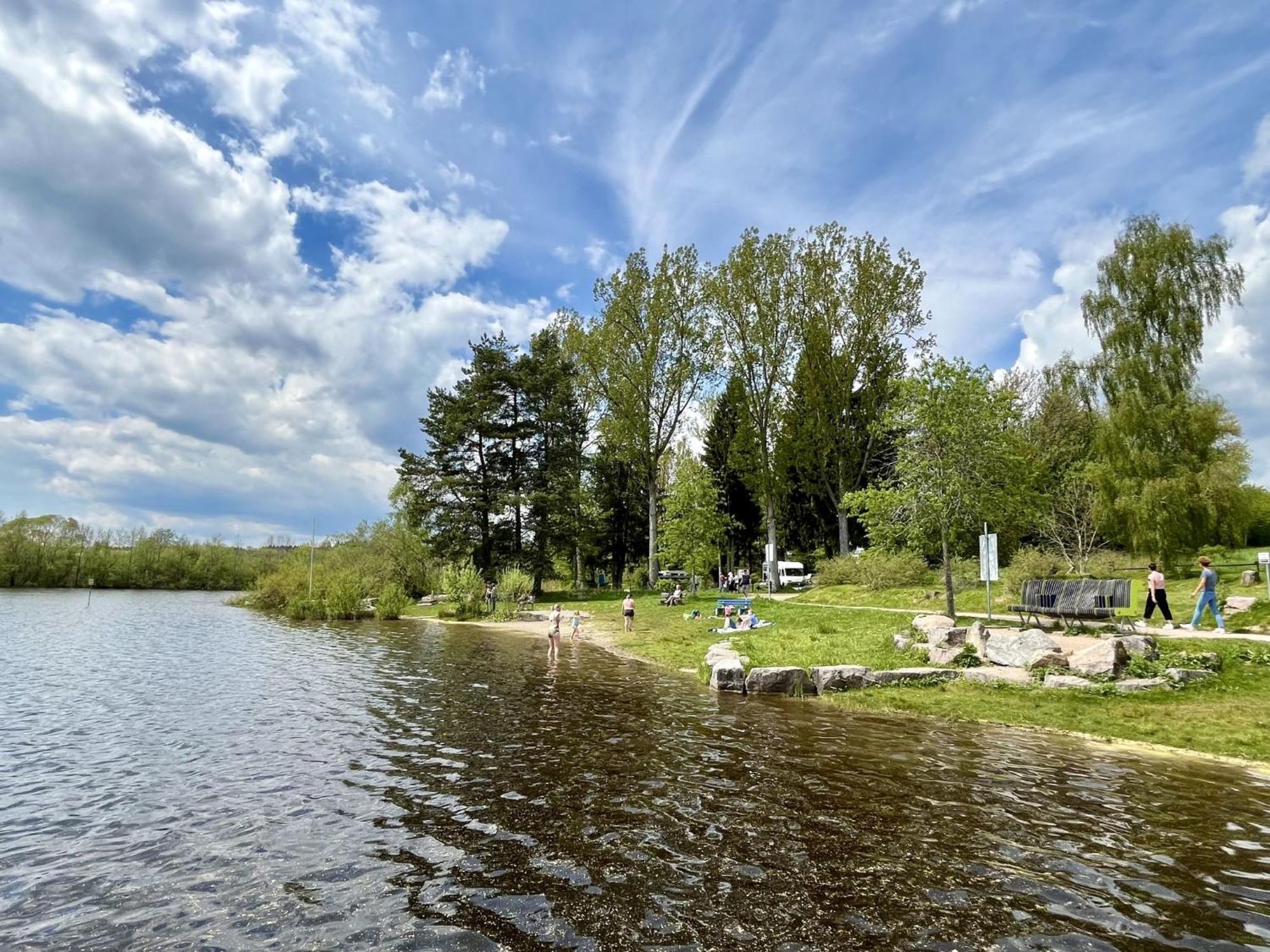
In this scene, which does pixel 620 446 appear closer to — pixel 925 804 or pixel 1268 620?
pixel 1268 620

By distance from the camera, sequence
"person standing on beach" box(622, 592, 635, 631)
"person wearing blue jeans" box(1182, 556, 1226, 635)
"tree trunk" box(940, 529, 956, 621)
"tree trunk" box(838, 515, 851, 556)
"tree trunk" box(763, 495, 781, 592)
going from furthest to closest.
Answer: "tree trunk" box(838, 515, 851, 556), "tree trunk" box(763, 495, 781, 592), "person standing on beach" box(622, 592, 635, 631), "tree trunk" box(940, 529, 956, 621), "person wearing blue jeans" box(1182, 556, 1226, 635)

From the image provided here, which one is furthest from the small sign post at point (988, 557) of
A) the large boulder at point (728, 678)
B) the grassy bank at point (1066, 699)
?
the large boulder at point (728, 678)

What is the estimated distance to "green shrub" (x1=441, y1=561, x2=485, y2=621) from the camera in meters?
40.1

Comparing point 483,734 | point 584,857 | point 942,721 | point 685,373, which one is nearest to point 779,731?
point 942,721

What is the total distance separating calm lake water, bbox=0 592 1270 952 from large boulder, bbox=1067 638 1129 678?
4.14 meters

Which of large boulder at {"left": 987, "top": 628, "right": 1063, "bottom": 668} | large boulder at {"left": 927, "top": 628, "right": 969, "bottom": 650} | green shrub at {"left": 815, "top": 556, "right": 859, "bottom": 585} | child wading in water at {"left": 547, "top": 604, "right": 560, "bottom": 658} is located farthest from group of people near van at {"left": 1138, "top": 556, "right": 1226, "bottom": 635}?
child wading in water at {"left": 547, "top": 604, "right": 560, "bottom": 658}

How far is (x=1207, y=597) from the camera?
696 inches

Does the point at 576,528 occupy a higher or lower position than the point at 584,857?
higher

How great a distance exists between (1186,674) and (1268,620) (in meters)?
7.14

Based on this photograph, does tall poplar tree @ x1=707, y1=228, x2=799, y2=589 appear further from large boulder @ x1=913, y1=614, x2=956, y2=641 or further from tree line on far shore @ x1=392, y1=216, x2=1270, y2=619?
large boulder @ x1=913, y1=614, x2=956, y2=641

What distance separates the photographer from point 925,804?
7848 mm

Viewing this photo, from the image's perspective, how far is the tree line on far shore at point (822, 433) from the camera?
2355 centimetres

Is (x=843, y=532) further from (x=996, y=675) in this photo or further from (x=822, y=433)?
(x=996, y=675)

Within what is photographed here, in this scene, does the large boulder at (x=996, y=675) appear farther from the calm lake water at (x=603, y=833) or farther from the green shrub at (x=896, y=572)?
the green shrub at (x=896, y=572)
